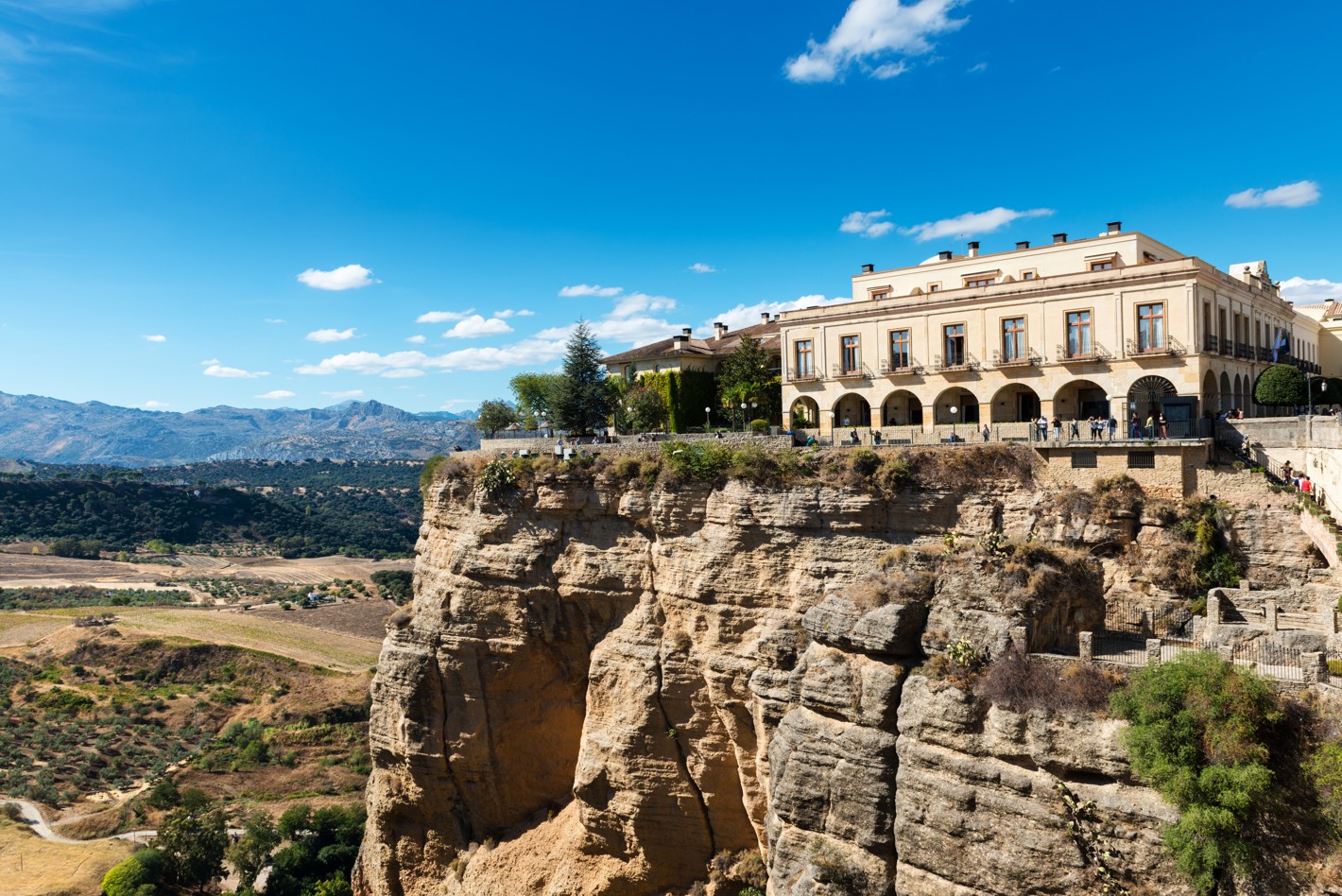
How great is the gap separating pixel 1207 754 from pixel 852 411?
67.7 feet

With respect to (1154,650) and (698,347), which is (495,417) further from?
(1154,650)

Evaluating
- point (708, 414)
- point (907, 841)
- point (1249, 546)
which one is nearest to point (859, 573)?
point (907, 841)

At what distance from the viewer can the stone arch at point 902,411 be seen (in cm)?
3328

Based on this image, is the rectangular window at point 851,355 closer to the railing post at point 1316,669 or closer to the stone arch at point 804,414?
the stone arch at point 804,414

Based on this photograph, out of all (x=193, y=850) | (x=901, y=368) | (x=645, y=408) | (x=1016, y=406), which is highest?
(x=901, y=368)

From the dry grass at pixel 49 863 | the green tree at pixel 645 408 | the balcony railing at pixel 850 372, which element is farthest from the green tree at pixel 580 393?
the dry grass at pixel 49 863

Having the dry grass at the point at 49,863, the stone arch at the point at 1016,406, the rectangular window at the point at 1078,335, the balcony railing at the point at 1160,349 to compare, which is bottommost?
the dry grass at the point at 49,863

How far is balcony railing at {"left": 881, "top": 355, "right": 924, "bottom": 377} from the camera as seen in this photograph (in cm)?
3127

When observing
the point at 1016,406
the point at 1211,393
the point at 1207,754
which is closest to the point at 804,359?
the point at 1016,406

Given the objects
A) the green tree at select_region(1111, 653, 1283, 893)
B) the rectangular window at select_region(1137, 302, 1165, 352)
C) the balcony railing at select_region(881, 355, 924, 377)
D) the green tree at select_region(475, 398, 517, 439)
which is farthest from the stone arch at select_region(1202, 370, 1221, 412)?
the green tree at select_region(475, 398, 517, 439)

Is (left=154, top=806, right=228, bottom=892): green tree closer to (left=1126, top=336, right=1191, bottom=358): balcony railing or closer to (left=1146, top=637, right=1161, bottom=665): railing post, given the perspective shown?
(left=1146, top=637, right=1161, bottom=665): railing post

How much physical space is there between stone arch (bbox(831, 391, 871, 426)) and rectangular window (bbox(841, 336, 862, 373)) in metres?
1.36

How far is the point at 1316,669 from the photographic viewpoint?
15.4 metres

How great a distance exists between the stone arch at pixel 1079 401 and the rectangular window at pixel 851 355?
7.05m
